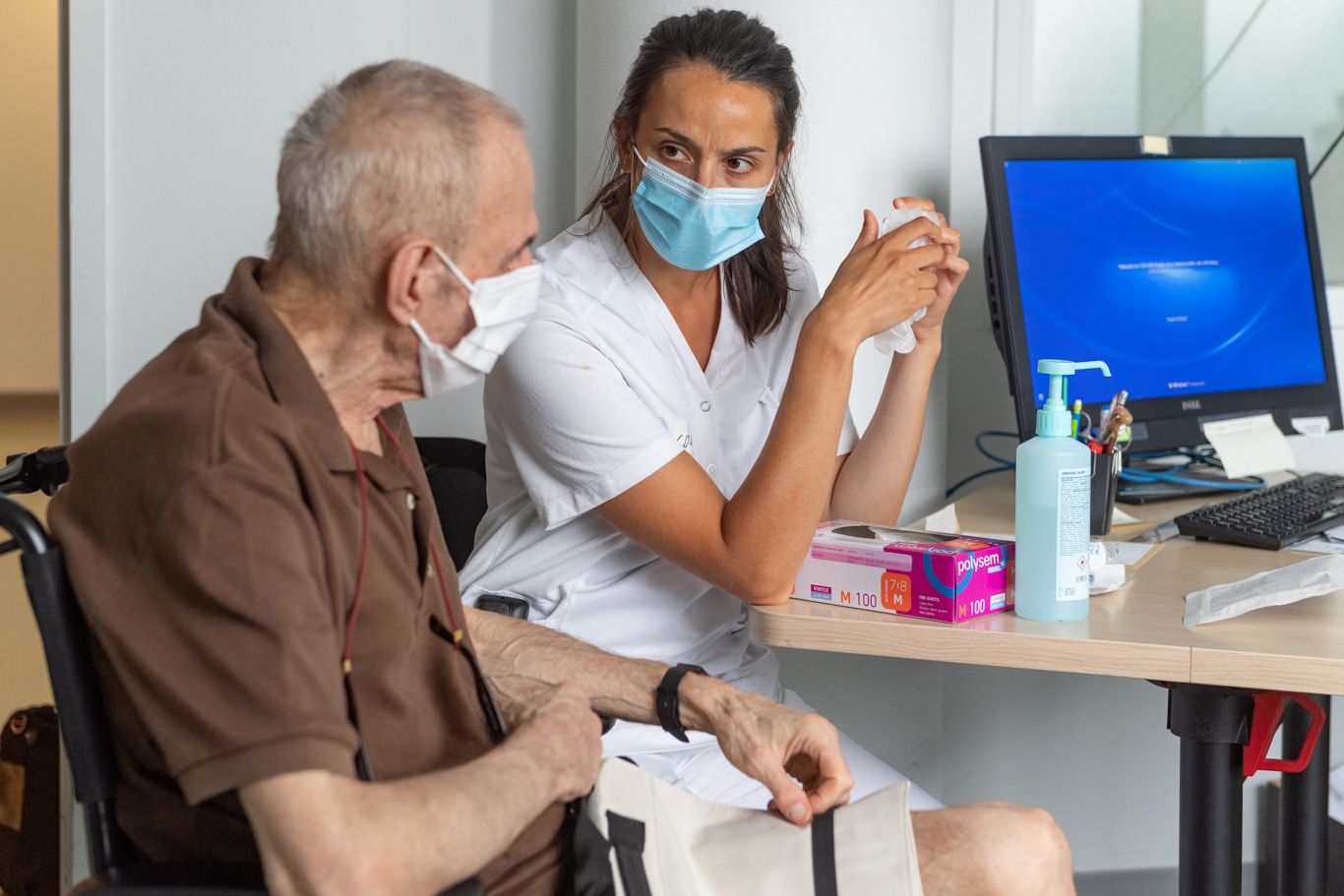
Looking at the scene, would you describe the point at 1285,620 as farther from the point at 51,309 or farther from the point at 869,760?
the point at 51,309

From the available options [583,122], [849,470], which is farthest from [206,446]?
[583,122]

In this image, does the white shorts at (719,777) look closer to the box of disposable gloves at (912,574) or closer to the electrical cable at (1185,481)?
the box of disposable gloves at (912,574)

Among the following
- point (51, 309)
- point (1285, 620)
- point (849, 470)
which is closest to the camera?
point (1285, 620)

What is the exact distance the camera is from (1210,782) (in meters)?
1.49

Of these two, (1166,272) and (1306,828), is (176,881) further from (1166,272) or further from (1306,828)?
(1166,272)

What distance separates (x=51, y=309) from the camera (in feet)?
13.0

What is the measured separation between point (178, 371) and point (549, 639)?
582mm

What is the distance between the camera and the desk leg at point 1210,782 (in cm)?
146

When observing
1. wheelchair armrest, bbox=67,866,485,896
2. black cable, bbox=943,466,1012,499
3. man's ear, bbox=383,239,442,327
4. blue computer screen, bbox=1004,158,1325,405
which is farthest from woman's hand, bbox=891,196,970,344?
wheelchair armrest, bbox=67,866,485,896

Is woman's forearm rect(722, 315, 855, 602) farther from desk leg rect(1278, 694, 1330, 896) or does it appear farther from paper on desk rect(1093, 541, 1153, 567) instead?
desk leg rect(1278, 694, 1330, 896)

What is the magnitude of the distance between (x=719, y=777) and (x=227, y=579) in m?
0.78

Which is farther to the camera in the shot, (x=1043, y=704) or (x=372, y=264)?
(x=1043, y=704)

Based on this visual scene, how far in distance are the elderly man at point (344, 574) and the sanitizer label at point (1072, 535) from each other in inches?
9.5

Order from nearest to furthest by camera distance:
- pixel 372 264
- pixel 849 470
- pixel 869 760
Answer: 1. pixel 372 264
2. pixel 869 760
3. pixel 849 470
